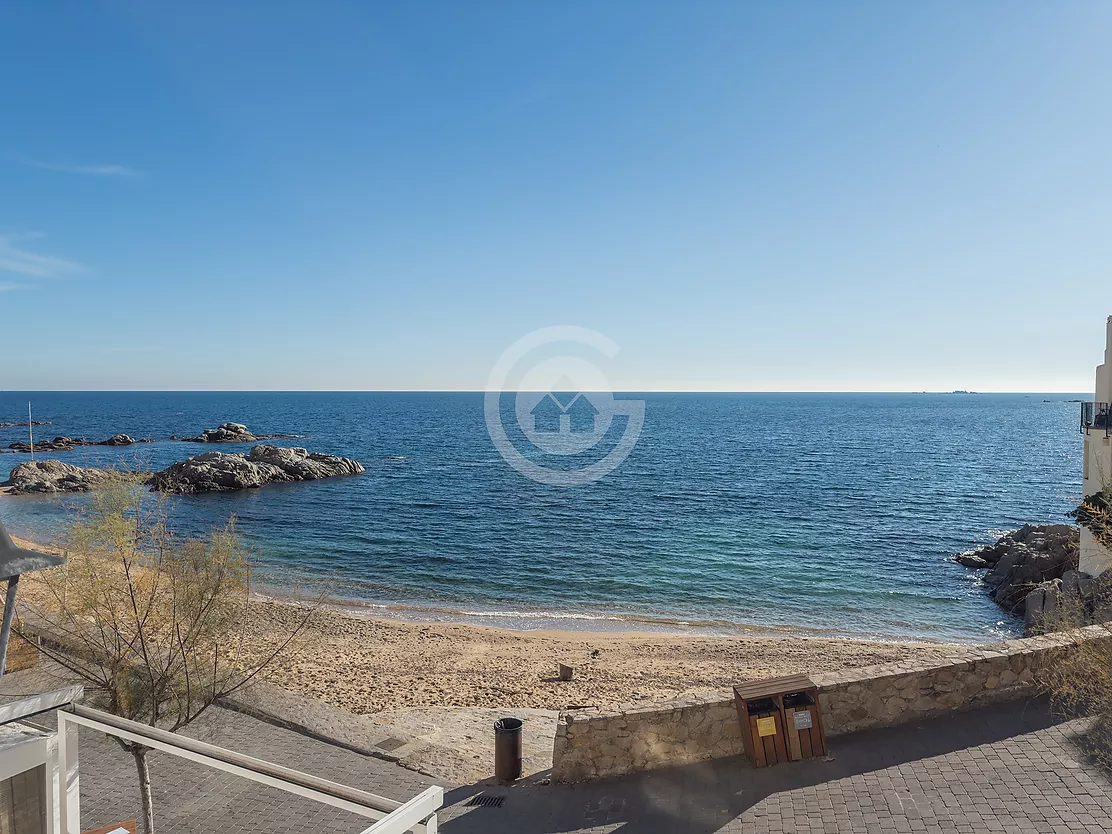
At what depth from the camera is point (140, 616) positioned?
983cm

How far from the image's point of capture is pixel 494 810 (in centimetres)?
910

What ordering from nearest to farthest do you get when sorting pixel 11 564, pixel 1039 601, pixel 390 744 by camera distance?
1. pixel 11 564
2. pixel 390 744
3. pixel 1039 601

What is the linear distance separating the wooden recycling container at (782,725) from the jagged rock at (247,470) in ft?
170

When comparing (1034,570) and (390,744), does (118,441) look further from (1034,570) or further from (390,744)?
(1034,570)

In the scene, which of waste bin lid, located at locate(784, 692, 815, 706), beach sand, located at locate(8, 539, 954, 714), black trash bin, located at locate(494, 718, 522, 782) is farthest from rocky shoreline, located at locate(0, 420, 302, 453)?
waste bin lid, located at locate(784, 692, 815, 706)

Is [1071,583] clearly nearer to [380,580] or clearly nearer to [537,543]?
[537,543]

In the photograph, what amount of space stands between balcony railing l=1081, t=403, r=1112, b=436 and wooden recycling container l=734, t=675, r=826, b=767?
20191 millimetres

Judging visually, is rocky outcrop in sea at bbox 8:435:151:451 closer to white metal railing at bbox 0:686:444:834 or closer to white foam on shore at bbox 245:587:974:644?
white foam on shore at bbox 245:587:974:644

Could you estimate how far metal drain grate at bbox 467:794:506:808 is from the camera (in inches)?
365

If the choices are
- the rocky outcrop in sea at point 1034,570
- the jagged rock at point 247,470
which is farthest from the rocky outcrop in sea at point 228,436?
the rocky outcrop in sea at point 1034,570

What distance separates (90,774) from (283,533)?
30866mm

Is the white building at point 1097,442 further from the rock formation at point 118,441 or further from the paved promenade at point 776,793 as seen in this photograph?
the rock formation at point 118,441

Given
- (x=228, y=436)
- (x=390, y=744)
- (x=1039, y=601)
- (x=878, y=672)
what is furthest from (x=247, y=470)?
(x=878, y=672)

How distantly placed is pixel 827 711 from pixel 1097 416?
21281mm
